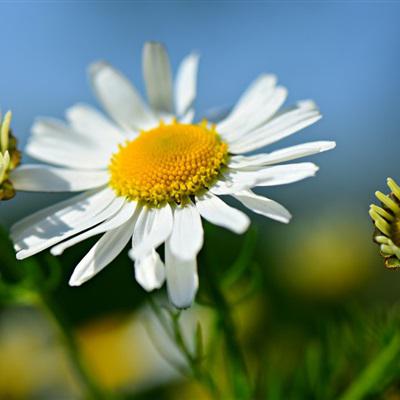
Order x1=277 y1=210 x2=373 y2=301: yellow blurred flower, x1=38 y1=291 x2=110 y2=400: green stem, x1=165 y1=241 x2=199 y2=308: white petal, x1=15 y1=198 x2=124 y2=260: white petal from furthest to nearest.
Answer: x1=277 y1=210 x2=373 y2=301: yellow blurred flower
x1=38 y1=291 x2=110 y2=400: green stem
x1=15 y1=198 x2=124 y2=260: white petal
x1=165 y1=241 x2=199 y2=308: white petal

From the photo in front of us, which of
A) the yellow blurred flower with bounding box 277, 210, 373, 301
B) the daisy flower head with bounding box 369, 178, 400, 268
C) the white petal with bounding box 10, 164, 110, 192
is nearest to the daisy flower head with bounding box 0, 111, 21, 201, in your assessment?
the white petal with bounding box 10, 164, 110, 192

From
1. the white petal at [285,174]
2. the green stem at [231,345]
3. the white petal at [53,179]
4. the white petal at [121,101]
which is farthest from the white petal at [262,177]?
the white petal at [121,101]

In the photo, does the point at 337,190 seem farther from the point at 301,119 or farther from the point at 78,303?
the point at 301,119

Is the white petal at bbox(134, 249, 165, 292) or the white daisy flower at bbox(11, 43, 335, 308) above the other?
the white daisy flower at bbox(11, 43, 335, 308)

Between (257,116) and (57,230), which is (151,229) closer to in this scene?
(57,230)

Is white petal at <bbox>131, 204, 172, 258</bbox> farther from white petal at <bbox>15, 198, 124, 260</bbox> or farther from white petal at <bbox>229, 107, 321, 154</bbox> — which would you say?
white petal at <bbox>229, 107, 321, 154</bbox>

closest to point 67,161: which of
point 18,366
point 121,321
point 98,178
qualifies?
point 98,178

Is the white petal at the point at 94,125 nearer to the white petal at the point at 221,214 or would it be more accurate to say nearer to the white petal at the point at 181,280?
the white petal at the point at 221,214
